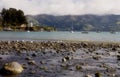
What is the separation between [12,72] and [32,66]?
18.0 feet

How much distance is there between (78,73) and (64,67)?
3541 millimetres

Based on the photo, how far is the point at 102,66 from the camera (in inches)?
1419

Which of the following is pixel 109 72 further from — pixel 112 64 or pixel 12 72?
pixel 12 72

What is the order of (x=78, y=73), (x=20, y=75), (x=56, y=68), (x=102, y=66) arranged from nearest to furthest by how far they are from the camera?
1. (x=20, y=75)
2. (x=78, y=73)
3. (x=56, y=68)
4. (x=102, y=66)

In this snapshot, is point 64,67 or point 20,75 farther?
point 64,67

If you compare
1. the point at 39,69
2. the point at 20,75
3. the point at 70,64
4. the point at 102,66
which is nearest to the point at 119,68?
the point at 102,66

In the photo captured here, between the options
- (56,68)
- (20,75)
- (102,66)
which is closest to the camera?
(20,75)

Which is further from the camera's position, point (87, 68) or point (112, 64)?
point (112, 64)

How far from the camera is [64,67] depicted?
113 feet

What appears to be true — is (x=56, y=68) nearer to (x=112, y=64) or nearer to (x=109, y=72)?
(x=109, y=72)

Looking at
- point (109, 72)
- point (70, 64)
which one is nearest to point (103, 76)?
point (109, 72)

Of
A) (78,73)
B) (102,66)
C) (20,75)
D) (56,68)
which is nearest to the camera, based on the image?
(20,75)

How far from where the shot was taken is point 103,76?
2941cm

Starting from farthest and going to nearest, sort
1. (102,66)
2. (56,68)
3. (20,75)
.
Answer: (102,66)
(56,68)
(20,75)
